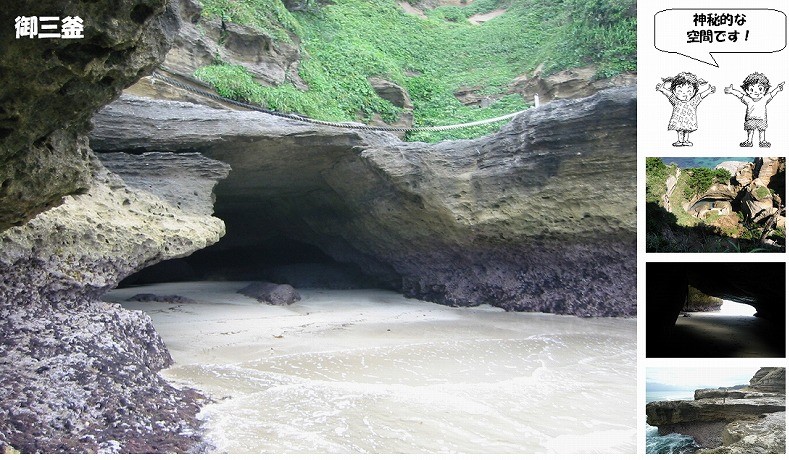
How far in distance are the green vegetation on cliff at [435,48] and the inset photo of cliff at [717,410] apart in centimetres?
658

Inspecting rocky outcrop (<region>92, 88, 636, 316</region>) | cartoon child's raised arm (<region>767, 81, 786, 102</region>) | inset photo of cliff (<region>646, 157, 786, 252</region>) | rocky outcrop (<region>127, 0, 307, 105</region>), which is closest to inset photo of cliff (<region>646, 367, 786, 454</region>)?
inset photo of cliff (<region>646, 157, 786, 252</region>)

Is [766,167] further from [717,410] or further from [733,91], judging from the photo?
[717,410]

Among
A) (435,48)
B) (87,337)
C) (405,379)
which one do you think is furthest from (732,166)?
(435,48)

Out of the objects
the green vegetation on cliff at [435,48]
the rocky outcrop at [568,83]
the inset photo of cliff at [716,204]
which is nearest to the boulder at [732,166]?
the inset photo of cliff at [716,204]

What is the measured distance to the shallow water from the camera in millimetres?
2469

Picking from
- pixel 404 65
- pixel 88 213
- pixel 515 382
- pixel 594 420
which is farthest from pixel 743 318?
pixel 404 65

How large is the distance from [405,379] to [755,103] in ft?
7.06

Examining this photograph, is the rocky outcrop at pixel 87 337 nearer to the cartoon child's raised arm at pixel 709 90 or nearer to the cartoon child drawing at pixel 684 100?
the cartoon child drawing at pixel 684 100

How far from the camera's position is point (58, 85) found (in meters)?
2.06

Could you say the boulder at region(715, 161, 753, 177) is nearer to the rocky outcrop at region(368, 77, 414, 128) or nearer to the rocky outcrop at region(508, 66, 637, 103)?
the rocky outcrop at region(508, 66, 637, 103)

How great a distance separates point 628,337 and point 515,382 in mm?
1879

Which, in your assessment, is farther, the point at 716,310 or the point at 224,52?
the point at 224,52

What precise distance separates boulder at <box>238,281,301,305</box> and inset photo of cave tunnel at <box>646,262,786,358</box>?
463 centimetres

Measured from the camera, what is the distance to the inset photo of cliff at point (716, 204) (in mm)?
2188
